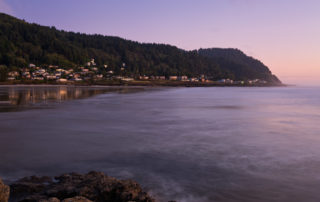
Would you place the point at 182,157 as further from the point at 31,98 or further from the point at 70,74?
the point at 70,74

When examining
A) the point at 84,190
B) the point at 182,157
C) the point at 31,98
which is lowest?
the point at 31,98

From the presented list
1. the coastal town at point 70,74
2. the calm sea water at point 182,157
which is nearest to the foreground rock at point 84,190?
the calm sea water at point 182,157

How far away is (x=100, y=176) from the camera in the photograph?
6316 mm

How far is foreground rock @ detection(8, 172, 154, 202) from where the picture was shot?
531cm

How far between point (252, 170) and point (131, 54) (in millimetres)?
196526

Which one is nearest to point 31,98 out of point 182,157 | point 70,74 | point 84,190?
point 182,157

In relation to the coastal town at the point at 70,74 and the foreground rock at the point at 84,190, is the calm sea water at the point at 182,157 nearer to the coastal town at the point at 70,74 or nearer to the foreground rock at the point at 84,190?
the foreground rock at the point at 84,190

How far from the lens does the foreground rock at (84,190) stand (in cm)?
531

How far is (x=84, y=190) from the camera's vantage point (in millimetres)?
5438

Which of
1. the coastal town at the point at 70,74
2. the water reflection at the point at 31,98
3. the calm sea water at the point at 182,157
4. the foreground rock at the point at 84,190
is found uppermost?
the coastal town at the point at 70,74

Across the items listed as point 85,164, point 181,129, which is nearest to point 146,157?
point 85,164

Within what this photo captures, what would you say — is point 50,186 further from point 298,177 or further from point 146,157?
point 298,177

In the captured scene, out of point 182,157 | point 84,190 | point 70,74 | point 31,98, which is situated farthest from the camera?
point 70,74

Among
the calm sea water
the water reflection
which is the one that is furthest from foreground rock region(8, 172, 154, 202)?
the water reflection
